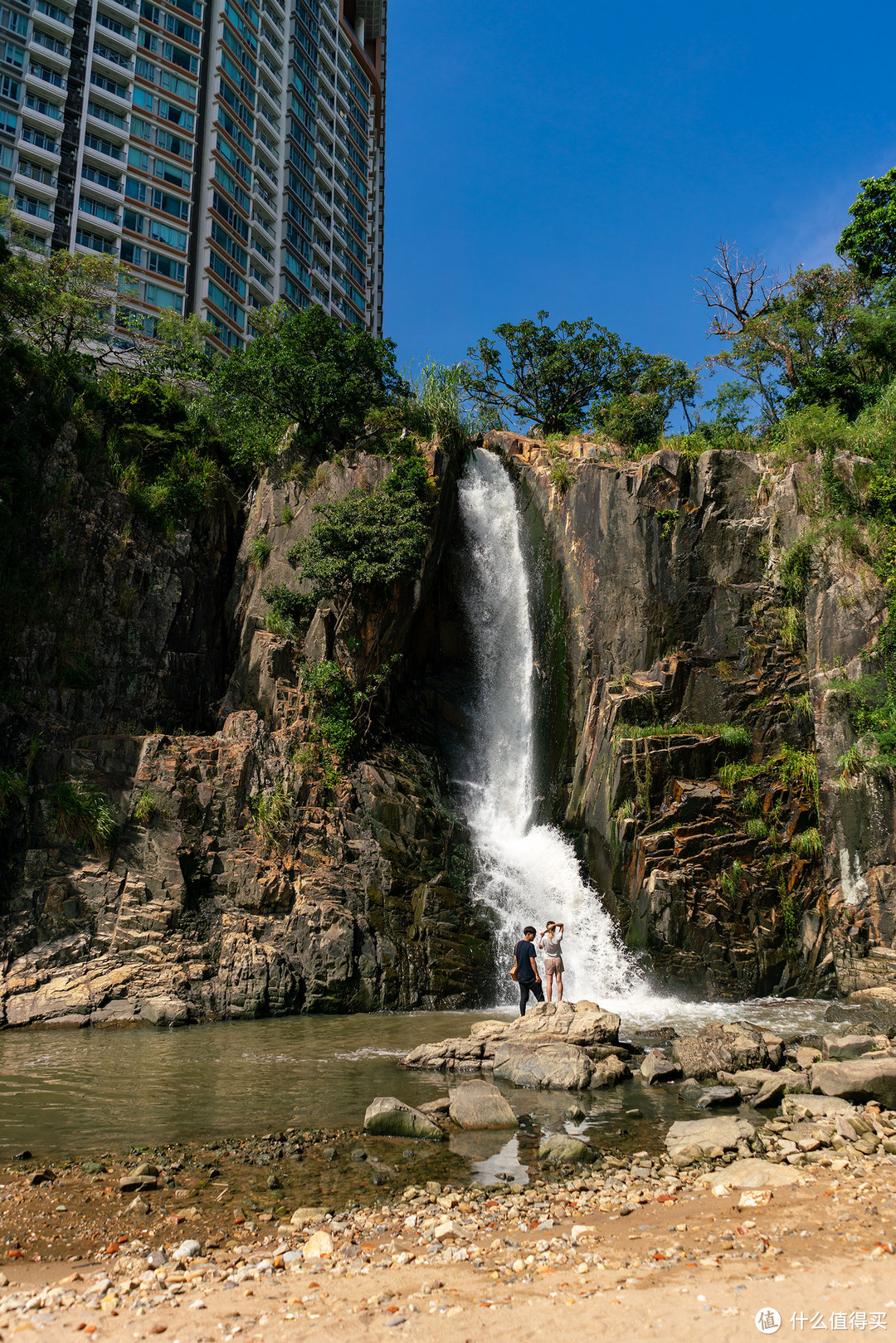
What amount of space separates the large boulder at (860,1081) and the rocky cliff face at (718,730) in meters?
9.33

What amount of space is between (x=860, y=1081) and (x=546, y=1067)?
13.7 feet

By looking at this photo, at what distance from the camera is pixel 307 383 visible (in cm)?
2758

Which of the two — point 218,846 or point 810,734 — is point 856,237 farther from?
point 218,846

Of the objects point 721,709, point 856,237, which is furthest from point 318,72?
point 721,709

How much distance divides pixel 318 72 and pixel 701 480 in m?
77.0

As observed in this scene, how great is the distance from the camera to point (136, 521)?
973 inches

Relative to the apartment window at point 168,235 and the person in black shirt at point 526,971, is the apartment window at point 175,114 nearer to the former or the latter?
the apartment window at point 168,235

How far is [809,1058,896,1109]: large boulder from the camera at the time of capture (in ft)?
35.3

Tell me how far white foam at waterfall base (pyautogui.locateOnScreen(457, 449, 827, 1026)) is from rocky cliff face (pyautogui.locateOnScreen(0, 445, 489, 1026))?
4.18ft

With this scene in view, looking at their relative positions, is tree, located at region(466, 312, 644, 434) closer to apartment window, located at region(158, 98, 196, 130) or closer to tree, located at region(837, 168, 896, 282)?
tree, located at region(837, 168, 896, 282)

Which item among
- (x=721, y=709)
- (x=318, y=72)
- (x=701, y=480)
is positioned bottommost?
(x=721, y=709)

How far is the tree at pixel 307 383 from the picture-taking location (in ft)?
90.5

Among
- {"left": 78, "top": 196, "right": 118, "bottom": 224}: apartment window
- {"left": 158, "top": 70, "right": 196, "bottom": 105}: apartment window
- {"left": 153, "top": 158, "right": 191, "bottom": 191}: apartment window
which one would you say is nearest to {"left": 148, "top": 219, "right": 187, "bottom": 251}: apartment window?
{"left": 78, "top": 196, "right": 118, "bottom": 224}: apartment window

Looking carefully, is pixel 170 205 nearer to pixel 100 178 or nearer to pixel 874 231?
pixel 100 178
